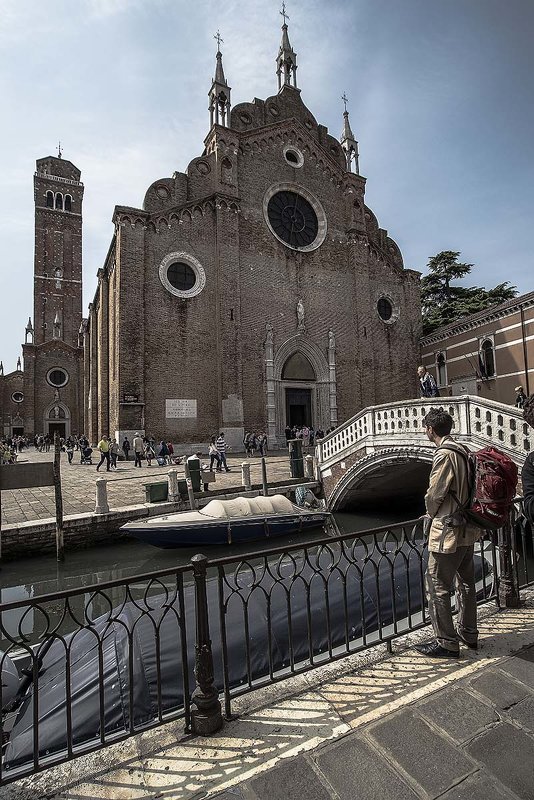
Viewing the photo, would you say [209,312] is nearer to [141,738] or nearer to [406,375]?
[406,375]

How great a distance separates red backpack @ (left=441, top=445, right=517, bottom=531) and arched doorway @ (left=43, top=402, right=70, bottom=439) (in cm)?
4032

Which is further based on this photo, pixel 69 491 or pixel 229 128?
pixel 229 128

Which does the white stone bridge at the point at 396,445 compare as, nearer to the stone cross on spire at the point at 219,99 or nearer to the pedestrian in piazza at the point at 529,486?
the pedestrian in piazza at the point at 529,486

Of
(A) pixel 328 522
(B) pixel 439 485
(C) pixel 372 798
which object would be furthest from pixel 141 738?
(A) pixel 328 522


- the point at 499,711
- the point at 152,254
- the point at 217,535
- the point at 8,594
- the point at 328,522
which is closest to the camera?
the point at 499,711

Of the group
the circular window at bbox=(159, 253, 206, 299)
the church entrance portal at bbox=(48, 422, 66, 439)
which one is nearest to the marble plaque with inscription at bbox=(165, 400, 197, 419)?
the circular window at bbox=(159, 253, 206, 299)

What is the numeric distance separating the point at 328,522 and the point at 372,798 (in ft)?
35.0

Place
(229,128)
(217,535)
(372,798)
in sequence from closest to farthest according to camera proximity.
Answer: (372,798), (217,535), (229,128)

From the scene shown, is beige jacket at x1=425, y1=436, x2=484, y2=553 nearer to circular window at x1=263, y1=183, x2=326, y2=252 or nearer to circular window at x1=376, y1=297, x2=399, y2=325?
circular window at x1=263, y1=183, x2=326, y2=252

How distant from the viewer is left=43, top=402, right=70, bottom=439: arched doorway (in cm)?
Result: 3741

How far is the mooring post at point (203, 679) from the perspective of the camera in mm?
2289

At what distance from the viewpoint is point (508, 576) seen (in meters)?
3.65

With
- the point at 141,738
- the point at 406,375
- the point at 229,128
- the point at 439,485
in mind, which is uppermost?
the point at 229,128

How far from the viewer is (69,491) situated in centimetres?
1273
